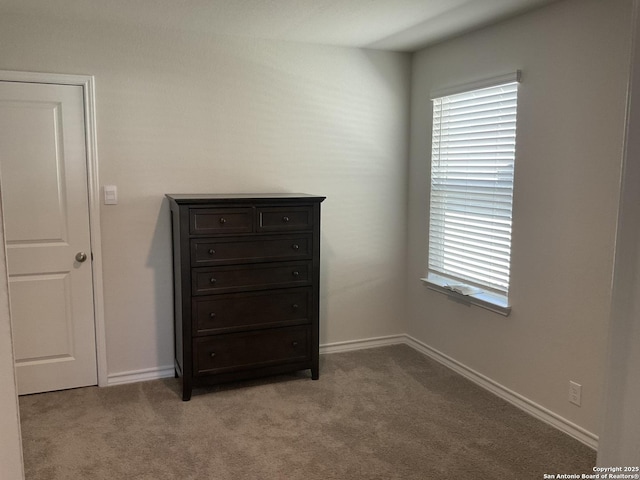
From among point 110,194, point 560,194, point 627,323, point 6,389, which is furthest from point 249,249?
point 627,323

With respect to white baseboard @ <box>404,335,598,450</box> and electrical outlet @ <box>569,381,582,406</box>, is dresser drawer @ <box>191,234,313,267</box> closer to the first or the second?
white baseboard @ <box>404,335,598,450</box>

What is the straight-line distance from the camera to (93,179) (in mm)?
3359

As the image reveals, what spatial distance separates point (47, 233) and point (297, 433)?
197cm

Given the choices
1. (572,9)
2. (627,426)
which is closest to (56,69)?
(572,9)

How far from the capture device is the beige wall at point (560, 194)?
8.52ft

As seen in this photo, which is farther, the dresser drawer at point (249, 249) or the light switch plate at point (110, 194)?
the light switch plate at point (110, 194)

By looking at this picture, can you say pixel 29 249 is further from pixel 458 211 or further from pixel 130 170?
pixel 458 211

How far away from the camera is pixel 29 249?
329 cm

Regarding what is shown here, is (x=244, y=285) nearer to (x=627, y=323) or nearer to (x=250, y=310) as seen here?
(x=250, y=310)

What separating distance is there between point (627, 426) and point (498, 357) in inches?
117

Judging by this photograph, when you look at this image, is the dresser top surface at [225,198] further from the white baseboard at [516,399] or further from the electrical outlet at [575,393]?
the electrical outlet at [575,393]

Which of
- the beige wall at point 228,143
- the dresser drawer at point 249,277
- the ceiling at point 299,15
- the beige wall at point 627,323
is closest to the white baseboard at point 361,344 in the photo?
the beige wall at point 228,143

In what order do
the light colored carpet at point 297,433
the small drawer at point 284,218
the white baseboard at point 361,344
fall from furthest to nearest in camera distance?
the white baseboard at point 361,344, the small drawer at point 284,218, the light colored carpet at point 297,433

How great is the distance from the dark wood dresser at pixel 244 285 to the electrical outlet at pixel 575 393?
1.56 meters
